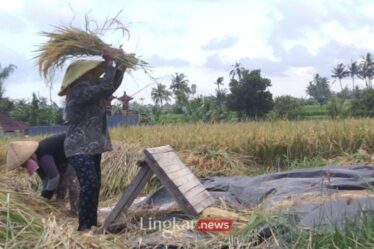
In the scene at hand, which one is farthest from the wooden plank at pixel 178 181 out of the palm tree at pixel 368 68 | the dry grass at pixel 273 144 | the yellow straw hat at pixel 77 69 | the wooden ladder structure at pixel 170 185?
the palm tree at pixel 368 68

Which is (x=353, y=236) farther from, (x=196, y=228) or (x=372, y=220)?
(x=196, y=228)

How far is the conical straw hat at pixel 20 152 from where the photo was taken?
527cm

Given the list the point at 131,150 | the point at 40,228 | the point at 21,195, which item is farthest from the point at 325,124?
the point at 40,228

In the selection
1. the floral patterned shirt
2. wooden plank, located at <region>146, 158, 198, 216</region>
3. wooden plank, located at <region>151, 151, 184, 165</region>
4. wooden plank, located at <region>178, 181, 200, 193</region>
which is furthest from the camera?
the floral patterned shirt

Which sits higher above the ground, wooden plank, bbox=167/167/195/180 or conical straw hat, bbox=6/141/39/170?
conical straw hat, bbox=6/141/39/170

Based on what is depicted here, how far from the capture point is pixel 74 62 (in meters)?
4.73

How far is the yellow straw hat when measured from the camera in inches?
183

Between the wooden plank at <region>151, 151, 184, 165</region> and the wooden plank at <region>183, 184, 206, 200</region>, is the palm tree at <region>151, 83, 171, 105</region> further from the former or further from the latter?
the wooden plank at <region>183, 184, 206, 200</region>

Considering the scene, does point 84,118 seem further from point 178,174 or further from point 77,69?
point 178,174

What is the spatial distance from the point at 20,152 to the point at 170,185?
1652mm

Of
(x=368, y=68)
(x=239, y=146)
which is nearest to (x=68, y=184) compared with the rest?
(x=239, y=146)

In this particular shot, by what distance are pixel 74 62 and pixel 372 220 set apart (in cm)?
260

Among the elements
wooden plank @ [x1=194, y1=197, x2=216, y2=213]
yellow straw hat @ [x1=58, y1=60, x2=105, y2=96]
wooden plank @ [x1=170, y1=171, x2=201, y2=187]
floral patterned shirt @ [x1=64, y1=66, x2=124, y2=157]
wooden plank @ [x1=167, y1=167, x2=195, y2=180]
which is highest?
yellow straw hat @ [x1=58, y1=60, x2=105, y2=96]

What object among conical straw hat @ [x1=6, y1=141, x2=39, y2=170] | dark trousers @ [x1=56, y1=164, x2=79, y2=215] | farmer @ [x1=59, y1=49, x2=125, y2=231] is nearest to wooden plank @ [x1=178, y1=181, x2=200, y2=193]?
farmer @ [x1=59, y1=49, x2=125, y2=231]
